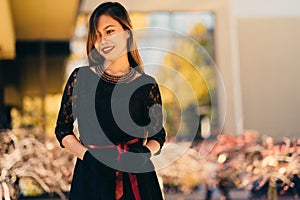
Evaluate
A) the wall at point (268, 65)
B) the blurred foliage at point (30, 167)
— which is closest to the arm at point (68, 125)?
the blurred foliage at point (30, 167)

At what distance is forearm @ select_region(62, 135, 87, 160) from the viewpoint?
83.8 inches

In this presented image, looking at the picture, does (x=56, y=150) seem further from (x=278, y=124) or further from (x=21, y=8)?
(x=278, y=124)

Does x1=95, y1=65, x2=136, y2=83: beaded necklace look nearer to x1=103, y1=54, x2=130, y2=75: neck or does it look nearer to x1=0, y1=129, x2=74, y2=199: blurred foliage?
x1=103, y1=54, x2=130, y2=75: neck

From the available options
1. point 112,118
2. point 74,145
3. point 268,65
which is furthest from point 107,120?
point 268,65

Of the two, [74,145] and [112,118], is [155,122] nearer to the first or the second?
[112,118]

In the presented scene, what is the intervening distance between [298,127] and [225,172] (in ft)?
16.4

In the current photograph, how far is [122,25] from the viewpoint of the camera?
7.23 ft

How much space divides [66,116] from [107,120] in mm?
121

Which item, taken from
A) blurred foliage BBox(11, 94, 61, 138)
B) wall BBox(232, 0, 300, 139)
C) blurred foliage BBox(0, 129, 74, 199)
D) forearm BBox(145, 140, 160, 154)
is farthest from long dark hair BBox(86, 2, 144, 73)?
wall BBox(232, 0, 300, 139)

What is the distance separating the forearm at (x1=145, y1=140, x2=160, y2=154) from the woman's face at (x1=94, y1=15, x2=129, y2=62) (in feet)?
0.86

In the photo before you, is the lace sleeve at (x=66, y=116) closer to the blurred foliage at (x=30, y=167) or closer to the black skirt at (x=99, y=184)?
the black skirt at (x=99, y=184)

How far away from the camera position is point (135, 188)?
6.97 ft

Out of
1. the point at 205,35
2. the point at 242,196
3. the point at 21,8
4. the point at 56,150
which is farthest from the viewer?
the point at 205,35

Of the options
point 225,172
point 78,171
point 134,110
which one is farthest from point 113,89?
point 225,172
